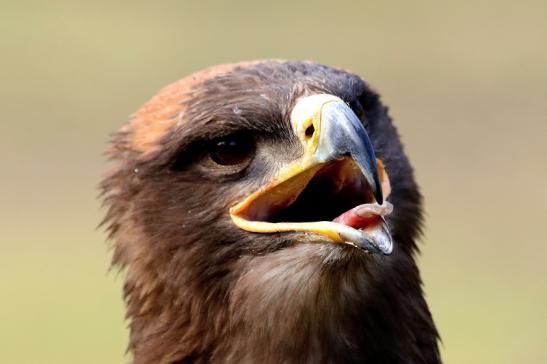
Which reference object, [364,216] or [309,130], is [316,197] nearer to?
[309,130]

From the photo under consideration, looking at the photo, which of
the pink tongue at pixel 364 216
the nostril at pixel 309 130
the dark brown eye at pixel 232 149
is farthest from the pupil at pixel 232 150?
the pink tongue at pixel 364 216


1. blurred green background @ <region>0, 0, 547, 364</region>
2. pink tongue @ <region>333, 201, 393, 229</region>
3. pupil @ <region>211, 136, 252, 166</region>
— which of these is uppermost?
pupil @ <region>211, 136, 252, 166</region>

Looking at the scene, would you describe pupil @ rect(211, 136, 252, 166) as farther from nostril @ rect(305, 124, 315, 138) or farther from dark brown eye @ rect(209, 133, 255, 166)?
nostril @ rect(305, 124, 315, 138)

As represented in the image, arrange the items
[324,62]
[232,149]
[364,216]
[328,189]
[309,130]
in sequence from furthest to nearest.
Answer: [324,62], [232,149], [328,189], [309,130], [364,216]

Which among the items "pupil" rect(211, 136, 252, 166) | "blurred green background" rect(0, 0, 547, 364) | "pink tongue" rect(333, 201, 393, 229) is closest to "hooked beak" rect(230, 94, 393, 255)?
"pink tongue" rect(333, 201, 393, 229)

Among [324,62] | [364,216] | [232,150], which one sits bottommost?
[324,62]

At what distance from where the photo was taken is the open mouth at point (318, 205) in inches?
206

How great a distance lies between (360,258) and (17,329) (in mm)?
10531

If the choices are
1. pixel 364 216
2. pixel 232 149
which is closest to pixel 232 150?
pixel 232 149

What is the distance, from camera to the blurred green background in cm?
1566

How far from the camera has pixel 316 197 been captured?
559cm

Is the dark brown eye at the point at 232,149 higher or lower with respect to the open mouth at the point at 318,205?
higher

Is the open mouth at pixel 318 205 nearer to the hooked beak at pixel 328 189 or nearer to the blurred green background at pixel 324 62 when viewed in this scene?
the hooked beak at pixel 328 189

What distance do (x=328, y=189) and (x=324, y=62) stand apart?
1595cm
